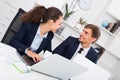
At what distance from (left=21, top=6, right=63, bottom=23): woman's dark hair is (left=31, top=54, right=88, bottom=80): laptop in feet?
1.94

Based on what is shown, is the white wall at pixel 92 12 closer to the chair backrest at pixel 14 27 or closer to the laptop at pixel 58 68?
the chair backrest at pixel 14 27

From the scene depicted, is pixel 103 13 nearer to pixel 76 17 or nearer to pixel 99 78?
pixel 76 17

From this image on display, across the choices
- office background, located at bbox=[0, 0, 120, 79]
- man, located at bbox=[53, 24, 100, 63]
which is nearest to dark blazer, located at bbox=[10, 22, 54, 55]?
man, located at bbox=[53, 24, 100, 63]

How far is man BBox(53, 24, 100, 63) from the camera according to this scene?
287cm

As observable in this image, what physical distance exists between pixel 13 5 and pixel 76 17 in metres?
1.39

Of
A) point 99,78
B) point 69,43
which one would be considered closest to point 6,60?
point 99,78

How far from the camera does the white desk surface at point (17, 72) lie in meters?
1.73

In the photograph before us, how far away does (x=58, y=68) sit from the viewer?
2000mm

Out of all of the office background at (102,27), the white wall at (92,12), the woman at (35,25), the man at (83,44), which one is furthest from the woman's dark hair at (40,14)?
the white wall at (92,12)

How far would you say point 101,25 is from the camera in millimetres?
4945

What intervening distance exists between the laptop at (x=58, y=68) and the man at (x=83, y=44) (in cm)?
71

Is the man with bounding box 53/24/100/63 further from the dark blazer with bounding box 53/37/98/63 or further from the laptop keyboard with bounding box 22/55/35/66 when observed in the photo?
the laptop keyboard with bounding box 22/55/35/66

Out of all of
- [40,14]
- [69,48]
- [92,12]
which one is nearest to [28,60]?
[40,14]

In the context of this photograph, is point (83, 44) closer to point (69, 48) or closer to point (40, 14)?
point (69, 48)
